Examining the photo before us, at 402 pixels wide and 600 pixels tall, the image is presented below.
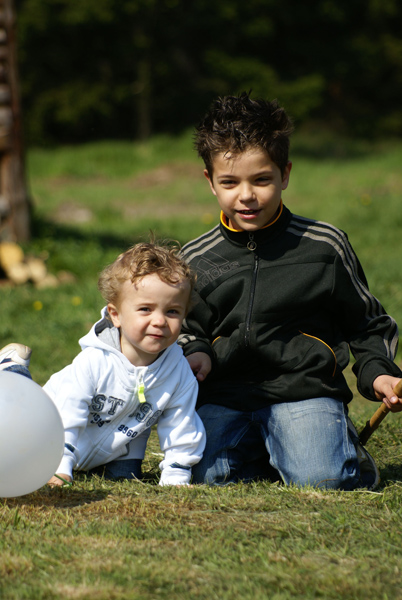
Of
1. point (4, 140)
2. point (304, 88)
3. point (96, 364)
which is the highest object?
point (304, 88)

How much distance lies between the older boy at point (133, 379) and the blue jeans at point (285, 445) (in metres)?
0.27

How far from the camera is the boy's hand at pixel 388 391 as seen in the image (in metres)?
3.00

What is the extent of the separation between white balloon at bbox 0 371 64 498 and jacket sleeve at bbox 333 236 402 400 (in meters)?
1.36

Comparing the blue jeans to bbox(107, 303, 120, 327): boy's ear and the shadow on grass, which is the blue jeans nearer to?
the shadow on grass

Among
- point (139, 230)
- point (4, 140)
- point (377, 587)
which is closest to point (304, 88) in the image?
point (139, 230)

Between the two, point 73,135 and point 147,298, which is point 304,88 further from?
point 147,298

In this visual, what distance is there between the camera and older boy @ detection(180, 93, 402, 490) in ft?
10.5

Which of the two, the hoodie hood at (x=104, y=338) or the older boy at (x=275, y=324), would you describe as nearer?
the hoodie hood at (x=104, y=338)

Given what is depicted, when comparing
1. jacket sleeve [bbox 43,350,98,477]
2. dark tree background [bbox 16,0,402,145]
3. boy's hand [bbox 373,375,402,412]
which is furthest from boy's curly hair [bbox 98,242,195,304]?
dark tree background [bbox 16,0,402,145]

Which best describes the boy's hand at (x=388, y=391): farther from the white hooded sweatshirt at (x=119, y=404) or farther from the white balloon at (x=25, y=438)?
the white balloon at (x=25, y=438)

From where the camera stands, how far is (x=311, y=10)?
22.9m

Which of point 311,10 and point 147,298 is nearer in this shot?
point 147,298

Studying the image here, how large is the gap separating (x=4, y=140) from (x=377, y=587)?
7070 mm

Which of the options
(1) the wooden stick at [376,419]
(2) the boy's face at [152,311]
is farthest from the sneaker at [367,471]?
(2) the boy's face at [152,311]
